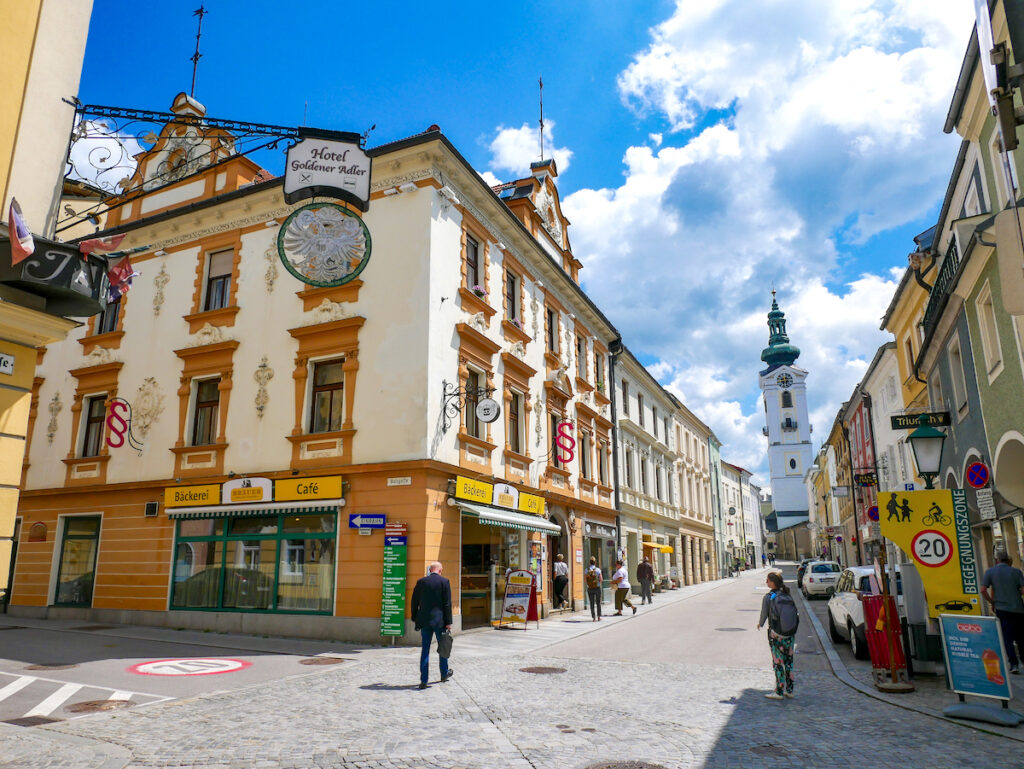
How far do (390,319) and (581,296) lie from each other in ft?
39.1

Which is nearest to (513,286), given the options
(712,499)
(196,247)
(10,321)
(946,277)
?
(196,247)

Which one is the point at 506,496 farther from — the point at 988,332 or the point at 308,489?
the point at 988,332

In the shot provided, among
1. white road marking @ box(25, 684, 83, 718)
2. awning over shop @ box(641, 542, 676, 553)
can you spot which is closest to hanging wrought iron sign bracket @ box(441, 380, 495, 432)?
white road marking @ box(25, 684, 83, 718)

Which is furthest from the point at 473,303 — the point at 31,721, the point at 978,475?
the point at 31,721

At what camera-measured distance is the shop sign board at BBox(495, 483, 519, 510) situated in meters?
19.5

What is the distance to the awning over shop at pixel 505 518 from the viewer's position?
1750cm

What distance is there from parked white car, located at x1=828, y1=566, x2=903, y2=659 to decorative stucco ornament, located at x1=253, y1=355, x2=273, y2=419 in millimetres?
14517

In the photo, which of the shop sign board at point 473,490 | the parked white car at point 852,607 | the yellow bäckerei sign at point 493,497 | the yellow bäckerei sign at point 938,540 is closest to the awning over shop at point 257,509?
the shop sign board at point 473,490

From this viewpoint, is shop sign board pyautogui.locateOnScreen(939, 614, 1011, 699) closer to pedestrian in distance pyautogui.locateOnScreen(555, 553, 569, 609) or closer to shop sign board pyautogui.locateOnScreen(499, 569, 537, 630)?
shop sign board pyautogui.locateOnScreen(499, 569, 537, 630)

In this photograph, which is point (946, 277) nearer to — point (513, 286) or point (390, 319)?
point (513, 286)

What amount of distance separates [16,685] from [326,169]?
8734 mm

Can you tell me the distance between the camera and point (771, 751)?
693 cm

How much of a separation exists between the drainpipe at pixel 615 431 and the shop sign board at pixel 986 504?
582 inches

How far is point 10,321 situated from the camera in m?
6.64
